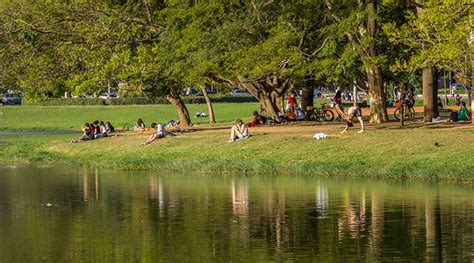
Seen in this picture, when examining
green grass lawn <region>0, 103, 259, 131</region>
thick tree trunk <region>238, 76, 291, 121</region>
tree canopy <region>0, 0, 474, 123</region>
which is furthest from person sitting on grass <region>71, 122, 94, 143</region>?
green grass lawn <region>0, 103, 259, 131</region>

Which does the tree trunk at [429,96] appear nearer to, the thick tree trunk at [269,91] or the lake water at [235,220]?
the thick tree trunk at [269,91]

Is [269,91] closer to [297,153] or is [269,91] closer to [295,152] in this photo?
[295,152]

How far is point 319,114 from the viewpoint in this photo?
60.8 metres

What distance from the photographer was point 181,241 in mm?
22719

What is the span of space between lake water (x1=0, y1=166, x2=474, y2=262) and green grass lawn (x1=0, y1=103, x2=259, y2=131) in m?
52.0

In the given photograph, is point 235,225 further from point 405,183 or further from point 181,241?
point 405,183

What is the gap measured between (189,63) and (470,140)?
54.1 feet

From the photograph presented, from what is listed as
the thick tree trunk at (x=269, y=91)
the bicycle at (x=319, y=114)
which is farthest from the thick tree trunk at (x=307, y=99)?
the thick tree trunk at (x=269, y=91)

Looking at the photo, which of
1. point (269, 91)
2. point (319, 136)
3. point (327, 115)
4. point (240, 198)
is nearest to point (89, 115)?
point (327, 115)

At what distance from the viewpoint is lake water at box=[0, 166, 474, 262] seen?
69.7 feet

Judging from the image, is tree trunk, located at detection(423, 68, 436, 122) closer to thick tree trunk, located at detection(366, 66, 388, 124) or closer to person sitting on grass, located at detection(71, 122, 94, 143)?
thick tree trunk, located at detection(366, 66, 388, 124)

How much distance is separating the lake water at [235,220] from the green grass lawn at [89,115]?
52.0 meters

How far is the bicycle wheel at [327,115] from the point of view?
60.3 metres

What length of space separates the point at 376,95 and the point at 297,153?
30.0 ft
